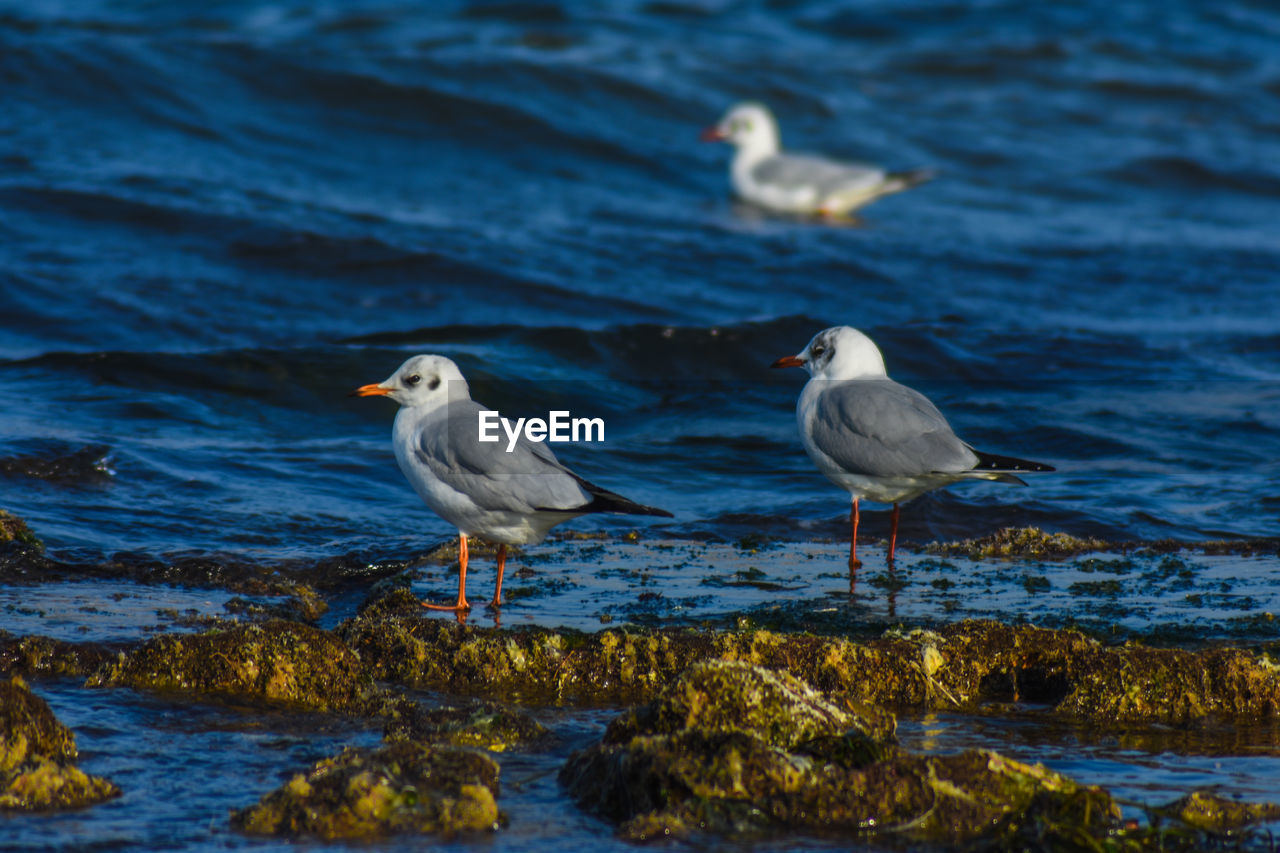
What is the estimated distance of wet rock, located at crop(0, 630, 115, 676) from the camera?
3932mm

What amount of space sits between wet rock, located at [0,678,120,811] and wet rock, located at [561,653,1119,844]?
3.47ft

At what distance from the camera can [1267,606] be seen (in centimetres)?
484

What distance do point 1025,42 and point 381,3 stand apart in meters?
9.66

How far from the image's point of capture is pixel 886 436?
584 centimetres

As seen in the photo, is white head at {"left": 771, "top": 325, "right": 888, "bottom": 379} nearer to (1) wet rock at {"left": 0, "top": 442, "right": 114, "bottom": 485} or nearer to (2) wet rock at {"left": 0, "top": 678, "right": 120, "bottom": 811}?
(1) wet rock at {"left": 0, "top": 442, "right": 114, "bottom": 485}

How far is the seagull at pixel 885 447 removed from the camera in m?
5.77

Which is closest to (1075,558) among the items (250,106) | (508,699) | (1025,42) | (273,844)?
(508,699)

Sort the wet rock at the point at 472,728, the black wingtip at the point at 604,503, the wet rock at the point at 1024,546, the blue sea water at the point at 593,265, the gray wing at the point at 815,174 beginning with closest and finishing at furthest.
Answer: the wet rock at the point at 472,728 < the black wingtip at the point at 604,503 < the wet rock at the point at 1024,546 < the blue sea water at the point at 593,265 < the gray wing at the point at 815,174

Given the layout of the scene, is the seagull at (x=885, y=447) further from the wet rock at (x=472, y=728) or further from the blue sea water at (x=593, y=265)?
the wet rock at (x=472, y=728)

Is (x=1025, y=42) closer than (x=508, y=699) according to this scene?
No

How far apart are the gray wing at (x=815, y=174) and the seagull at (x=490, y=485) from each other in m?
10.3

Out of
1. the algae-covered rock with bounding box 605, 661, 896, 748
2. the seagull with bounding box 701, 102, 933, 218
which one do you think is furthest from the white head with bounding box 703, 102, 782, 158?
the algae-covered rock with bounding box 605, 661, 896, 748

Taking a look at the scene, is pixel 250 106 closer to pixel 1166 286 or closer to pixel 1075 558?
pixel 1166 286

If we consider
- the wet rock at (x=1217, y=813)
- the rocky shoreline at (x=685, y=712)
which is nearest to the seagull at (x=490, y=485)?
the rocky shoreline at (x=685, y=712)
